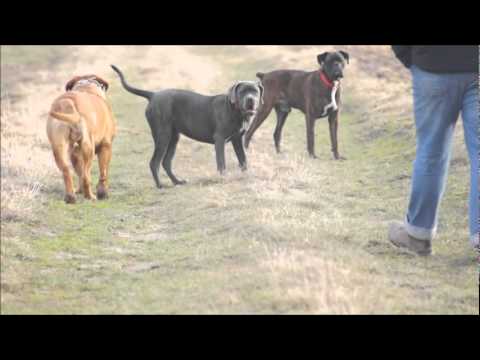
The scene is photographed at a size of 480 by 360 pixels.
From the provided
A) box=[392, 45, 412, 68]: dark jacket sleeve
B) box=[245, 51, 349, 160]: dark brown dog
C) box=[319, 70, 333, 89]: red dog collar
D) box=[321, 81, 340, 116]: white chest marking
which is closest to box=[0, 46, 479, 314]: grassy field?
box=[245, 51, 349, 160]: dark brown dog

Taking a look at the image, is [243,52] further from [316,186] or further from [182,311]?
[182,311]

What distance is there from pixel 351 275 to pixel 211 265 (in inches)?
49.4

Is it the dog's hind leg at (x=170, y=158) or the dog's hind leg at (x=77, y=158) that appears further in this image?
the dog's hind leg at (x=170, y=158)

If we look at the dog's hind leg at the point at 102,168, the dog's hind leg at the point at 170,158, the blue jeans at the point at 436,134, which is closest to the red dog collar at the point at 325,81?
the dog's hind leg at the point at 170,158

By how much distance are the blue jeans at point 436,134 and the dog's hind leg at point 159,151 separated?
5068 millimetres

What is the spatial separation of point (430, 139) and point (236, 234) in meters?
2.05

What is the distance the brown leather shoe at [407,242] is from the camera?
259 inches

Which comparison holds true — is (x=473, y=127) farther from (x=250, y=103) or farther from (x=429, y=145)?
(x=250, y=103)

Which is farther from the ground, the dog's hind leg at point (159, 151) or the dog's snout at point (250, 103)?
the dog's snout at point (250, 103)

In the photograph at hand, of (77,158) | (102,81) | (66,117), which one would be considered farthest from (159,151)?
(66,117)

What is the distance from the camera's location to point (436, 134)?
621 cm

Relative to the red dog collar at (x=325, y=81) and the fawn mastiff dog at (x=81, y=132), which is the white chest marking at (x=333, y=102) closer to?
the red dog collar at (x=325, y=81)

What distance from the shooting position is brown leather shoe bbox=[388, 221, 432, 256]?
659 cm

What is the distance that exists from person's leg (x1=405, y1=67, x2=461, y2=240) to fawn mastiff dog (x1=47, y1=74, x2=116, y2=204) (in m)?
4.03
